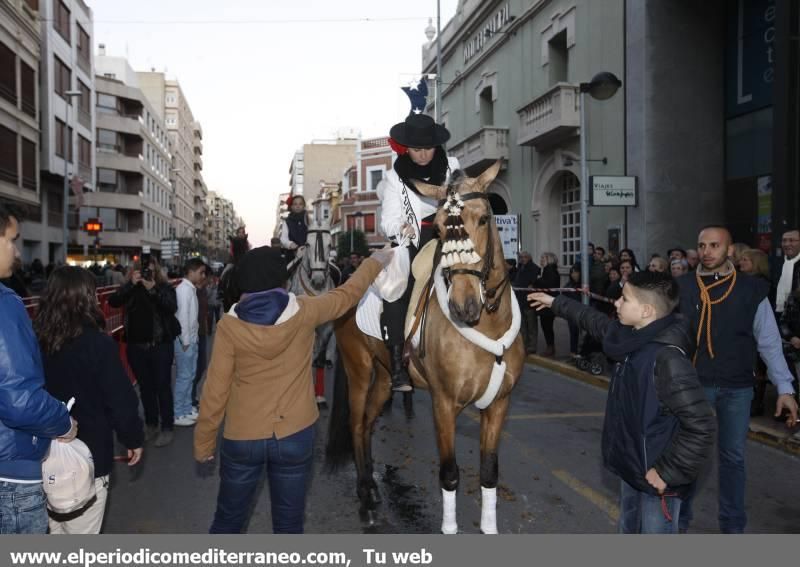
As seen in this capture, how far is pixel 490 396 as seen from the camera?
408cm

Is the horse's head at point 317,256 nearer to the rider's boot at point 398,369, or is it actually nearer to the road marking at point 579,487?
the road marking at point 579,487

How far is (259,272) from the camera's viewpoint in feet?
10.3

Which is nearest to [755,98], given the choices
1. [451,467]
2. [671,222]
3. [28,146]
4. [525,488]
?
[671,222]

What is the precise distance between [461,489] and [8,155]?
2549 cm

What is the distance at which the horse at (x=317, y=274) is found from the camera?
8.53 metres

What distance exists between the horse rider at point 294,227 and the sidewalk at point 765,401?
16.4ft

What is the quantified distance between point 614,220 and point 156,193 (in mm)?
53066

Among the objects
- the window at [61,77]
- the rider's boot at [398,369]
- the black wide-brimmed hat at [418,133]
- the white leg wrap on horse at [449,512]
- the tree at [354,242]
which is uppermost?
the window at [61,77]

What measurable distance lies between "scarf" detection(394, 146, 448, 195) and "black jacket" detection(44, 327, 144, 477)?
7.91 ft

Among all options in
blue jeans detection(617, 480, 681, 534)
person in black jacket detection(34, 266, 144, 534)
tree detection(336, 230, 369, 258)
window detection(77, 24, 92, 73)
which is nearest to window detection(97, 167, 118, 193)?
window detection(77, 24, 92, 73)

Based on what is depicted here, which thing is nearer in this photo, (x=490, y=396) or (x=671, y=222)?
(x=490, y=396)

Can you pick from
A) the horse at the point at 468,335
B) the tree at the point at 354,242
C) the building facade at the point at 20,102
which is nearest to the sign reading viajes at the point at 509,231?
the horse at the point at 468,335

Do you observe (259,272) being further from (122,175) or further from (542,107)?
(122,175)

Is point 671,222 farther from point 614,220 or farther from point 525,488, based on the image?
point 525,488
